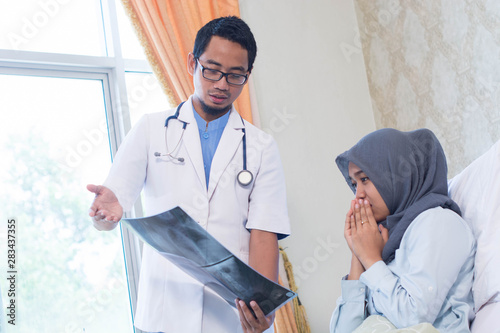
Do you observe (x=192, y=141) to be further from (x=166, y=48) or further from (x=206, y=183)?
(x=166, y=48)

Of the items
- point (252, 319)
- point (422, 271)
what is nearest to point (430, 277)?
point (422, 271)

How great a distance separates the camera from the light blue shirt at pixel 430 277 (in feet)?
4.21

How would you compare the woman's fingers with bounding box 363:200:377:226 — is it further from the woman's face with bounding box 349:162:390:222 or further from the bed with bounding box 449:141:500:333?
the bed with bounding box 449:141:500:333

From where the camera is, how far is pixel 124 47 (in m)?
3.15

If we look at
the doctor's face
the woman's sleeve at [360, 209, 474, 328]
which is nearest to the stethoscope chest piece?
the doctor's face

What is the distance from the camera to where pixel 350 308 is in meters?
1.50

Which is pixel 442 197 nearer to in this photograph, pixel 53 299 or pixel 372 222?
pixel 372 222

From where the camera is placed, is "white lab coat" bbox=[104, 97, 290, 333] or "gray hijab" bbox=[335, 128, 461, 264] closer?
"gray hijab" bbox=[335, 128, 461, 264]

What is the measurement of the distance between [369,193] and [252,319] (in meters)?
0.49

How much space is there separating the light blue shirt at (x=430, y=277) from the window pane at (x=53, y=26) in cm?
220

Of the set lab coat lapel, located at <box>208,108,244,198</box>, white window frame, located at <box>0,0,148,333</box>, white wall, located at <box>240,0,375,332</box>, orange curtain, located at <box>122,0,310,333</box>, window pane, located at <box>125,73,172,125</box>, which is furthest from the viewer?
white wall, located at <box>240,0,375,332</box>

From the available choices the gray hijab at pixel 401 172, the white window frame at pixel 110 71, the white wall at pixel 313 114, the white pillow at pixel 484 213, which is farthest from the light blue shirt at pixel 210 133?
the white wall at pixel 313 114

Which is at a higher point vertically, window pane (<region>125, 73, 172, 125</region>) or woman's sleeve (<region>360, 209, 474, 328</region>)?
window pane (<region>125, 73, 172, 125</region>)

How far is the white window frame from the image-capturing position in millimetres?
2826
